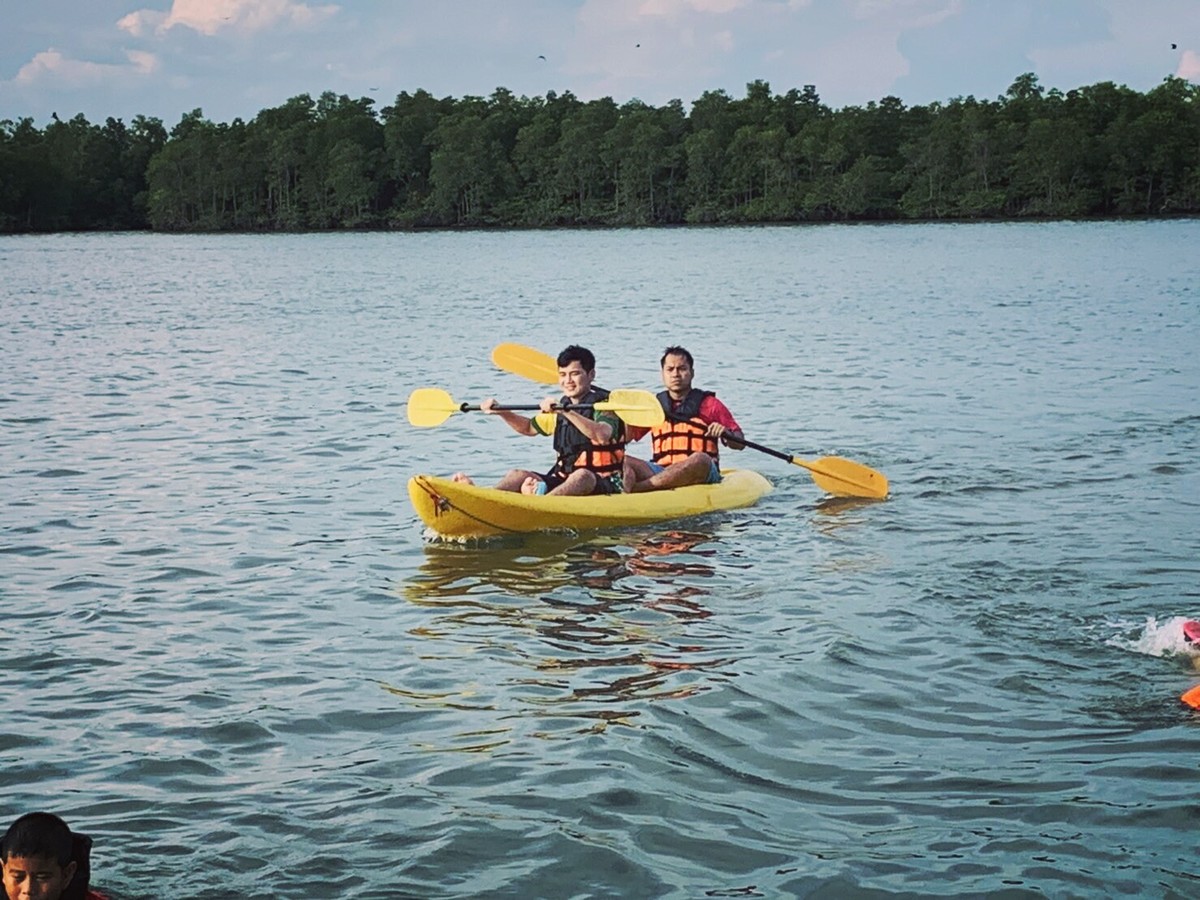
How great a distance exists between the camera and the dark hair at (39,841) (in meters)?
3.43

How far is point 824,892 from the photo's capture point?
14.3 ft

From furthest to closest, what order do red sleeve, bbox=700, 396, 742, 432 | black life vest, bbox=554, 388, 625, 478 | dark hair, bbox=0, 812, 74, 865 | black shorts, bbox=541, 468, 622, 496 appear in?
red sleeve, bbox=700, 396, 742, 432 → black shorts, bbox=541, 468, 622, 496 → black life vest, bbox=554, 388, 625, 478 → dark hair, bbox=0, 812, 74, 865

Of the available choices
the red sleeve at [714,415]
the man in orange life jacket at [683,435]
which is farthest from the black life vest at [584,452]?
the red sleeve at [714,415]

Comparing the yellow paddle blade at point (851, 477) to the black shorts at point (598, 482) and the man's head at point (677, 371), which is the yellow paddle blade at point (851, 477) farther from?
the black shorts at point (598, 482)

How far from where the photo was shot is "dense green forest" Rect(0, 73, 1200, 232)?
80375mm

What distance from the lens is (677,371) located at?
31.9 ft

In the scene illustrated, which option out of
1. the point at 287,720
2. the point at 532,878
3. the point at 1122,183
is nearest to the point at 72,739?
the point at 287,720

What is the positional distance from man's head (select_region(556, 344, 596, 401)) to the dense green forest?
7393 cm

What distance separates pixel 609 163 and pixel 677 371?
8572 centimetres

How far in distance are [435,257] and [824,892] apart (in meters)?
55.2

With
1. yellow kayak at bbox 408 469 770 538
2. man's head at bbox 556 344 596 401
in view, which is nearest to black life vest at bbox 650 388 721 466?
yellow kayak at bbox 408 469 770 538

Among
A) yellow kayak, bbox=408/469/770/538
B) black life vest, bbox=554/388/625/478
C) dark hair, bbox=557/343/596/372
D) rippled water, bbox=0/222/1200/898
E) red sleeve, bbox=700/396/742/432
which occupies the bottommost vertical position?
rippled water, bbox=0/222/1200/898

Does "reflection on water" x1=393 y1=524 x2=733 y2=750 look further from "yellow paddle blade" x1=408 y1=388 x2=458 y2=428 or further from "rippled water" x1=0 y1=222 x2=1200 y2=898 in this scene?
"yellow paddle blade" x1=408 y1=388 x2=458 y2=428

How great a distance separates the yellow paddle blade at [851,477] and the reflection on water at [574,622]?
1.36 meters
